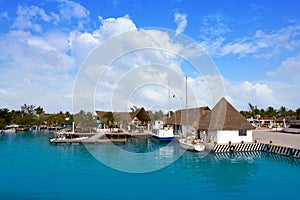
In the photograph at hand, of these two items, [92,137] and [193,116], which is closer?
[92,137]

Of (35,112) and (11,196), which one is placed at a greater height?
(35,112)

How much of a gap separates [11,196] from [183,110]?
40968 millimetres

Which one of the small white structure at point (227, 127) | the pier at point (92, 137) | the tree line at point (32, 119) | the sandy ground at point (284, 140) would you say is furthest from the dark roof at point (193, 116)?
the tree line at point (32, 119)

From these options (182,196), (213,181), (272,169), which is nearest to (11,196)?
(182,196)

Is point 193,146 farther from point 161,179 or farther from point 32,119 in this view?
point 32,119

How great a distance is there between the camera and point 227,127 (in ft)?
101

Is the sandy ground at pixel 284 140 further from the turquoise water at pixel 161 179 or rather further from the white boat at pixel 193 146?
the white boat at pixel 193 146

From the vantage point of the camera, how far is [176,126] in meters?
55.9

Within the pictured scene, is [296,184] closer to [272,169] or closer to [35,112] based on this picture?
[272,169]

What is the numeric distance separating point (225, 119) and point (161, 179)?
51.2ft

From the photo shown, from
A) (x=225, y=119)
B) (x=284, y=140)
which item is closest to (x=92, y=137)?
(x=225, y=119)

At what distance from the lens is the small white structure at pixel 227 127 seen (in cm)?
3097

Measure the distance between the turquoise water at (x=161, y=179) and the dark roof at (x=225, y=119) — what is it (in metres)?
5.02

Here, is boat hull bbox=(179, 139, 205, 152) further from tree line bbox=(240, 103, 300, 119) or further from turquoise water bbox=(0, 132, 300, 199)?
Answer: tree line bbox=(240, 103, 300, 119)
